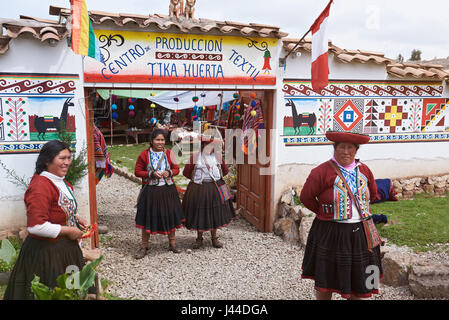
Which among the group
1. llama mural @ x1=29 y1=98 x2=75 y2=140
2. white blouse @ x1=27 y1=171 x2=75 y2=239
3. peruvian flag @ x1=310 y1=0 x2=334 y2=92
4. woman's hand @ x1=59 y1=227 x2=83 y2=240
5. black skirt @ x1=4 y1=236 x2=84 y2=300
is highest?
peruvian flag @ x1=310 y1=0 x2=334 y2=92

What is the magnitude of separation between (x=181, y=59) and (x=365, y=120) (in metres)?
3.32

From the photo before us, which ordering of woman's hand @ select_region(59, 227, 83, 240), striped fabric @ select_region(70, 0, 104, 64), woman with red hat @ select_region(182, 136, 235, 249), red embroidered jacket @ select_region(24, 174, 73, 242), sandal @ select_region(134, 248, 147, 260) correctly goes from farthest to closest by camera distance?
woman with red hat @ select_region(182, 136, 235, 249) < sandal @ select_region(134, 248, 147, 260) < striped fabric @ select_region(70, 0, 104, 64) < woman's hand @ select_region(59, 227, 83, 240) < red embroidered jacket @ select_region(24, 174, 73, 242)

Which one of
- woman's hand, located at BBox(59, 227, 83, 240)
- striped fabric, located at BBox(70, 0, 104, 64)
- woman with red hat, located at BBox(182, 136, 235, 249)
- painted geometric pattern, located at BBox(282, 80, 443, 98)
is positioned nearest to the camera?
woman's hand, located at BBox(59, 227, 83, 240)

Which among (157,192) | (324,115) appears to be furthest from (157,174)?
(324,115)

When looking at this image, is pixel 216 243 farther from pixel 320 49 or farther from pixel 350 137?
pixel 350 137

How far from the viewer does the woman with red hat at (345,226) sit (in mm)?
3307

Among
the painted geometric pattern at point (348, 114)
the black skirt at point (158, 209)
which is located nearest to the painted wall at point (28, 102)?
the black skirt at point (158, 209)

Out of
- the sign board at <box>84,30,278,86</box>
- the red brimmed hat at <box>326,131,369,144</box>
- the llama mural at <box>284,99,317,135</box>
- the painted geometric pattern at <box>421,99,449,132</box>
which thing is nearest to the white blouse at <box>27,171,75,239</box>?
the red brimmed hat at <box>326,131,369,144</box>

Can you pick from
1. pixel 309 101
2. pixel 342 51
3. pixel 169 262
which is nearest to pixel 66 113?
pixel 169 262

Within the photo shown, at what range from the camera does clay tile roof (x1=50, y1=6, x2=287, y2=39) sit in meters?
5.11

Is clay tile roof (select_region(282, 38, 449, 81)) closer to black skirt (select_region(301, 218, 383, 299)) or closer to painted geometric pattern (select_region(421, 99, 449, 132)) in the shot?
painted geometric pattern (select_region(421, 99, 449, 132))

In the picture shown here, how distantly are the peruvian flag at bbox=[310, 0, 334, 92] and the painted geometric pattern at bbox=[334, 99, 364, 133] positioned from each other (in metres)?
1.34

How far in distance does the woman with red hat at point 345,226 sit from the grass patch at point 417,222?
1.53m

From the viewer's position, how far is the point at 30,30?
4.78 metres
